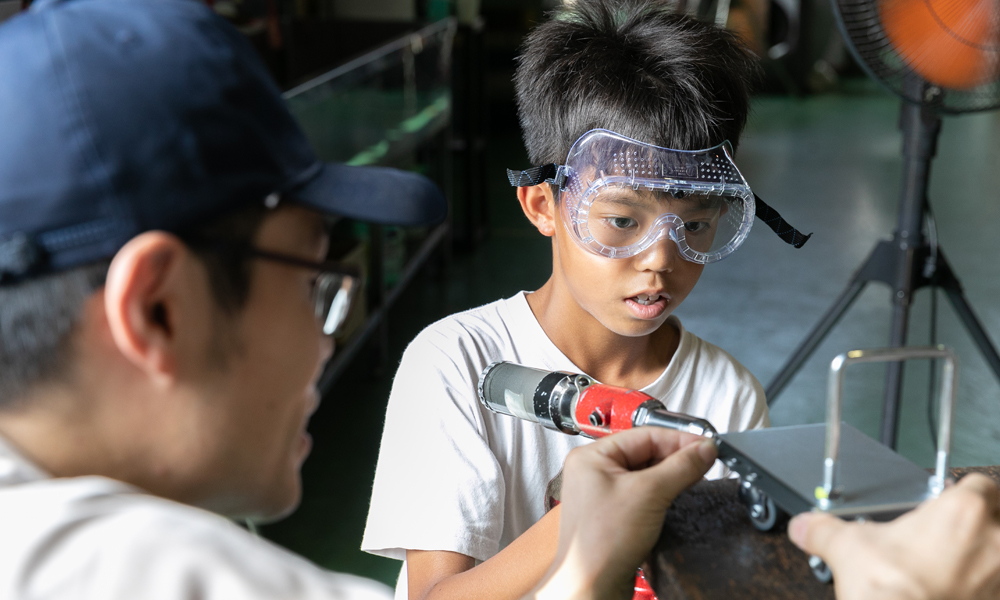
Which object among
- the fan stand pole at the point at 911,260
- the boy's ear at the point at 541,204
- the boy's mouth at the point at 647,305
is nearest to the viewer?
the boy's mouth at the point at 647,305

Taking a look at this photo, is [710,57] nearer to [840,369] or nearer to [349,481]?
[840,369]

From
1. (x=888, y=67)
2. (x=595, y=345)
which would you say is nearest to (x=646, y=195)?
(x=595, y=345)

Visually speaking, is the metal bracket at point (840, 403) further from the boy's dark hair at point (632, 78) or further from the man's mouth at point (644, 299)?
the boy's dark hair at point (632, 78)

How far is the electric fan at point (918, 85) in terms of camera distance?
6.35ft

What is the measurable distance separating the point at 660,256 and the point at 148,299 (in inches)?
31.7

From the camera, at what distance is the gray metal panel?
2.52 ft

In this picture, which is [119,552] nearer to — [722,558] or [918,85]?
[722,558]

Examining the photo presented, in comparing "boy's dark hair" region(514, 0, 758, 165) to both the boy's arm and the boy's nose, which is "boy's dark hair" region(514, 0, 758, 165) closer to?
the boy's nose

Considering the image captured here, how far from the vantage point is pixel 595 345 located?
1.45 m

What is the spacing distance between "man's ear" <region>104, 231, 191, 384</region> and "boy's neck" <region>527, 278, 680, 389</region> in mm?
843

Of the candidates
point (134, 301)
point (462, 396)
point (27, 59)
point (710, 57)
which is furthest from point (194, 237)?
point (710, 57)

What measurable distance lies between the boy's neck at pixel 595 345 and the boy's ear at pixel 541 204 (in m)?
0.10

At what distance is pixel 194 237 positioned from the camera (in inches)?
26.3

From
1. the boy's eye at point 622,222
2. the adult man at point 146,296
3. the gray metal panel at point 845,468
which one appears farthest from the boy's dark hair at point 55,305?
the boy's eye at point 622,222
